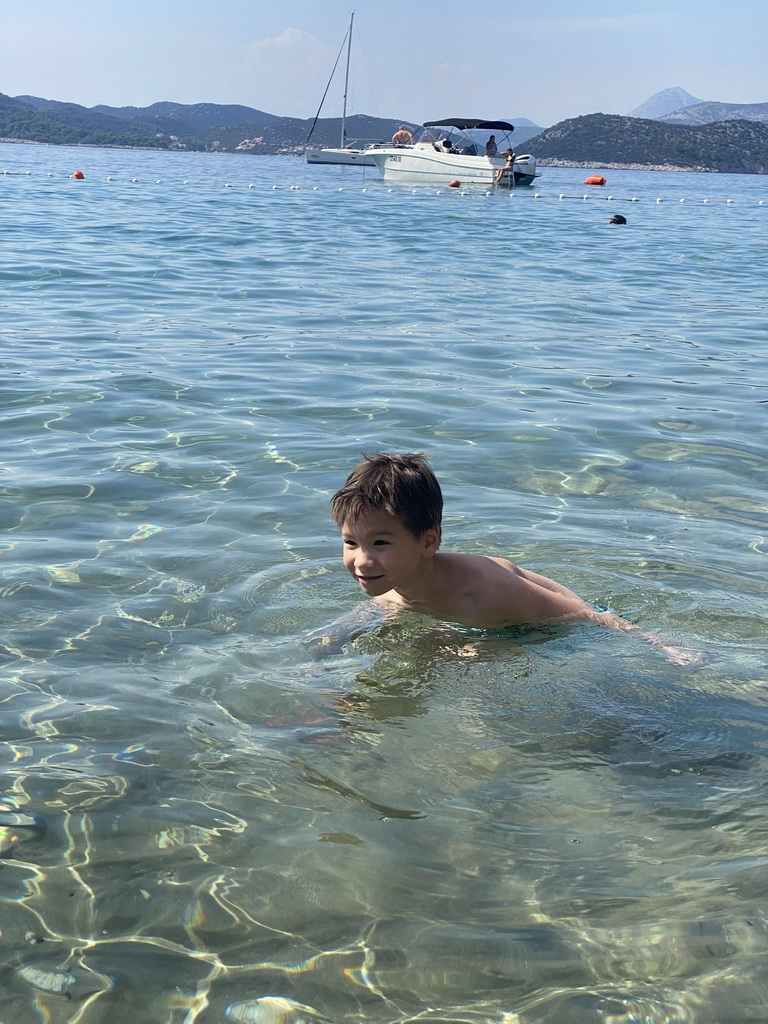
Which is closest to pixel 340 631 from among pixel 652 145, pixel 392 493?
pixel 392 493

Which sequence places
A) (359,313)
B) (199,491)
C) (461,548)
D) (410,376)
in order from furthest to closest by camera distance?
1. (359,313)
2. (410,376)
3. (199,491)
4. (461,548)

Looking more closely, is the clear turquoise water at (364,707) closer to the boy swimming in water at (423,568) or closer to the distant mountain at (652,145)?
the boy swimming in water at (423,568)

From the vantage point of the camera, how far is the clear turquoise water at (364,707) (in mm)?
2342

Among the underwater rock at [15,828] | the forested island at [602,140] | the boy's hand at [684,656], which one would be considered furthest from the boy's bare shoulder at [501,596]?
the forested island at [602,140]

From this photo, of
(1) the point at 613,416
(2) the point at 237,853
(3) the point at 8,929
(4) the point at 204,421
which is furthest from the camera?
(1) the point at 613,416

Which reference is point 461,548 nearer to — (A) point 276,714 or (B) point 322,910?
(A) point 276,714

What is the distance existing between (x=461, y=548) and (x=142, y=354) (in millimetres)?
4931

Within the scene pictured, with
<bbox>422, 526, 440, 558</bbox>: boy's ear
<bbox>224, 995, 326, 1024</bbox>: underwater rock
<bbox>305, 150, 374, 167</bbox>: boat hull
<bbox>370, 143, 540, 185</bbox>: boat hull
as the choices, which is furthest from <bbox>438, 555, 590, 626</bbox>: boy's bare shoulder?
<bbox>305, 150, 374, 167</bbox>: boat hull

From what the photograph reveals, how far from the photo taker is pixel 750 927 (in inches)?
95.4

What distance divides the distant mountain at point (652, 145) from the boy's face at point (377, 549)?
12110cm

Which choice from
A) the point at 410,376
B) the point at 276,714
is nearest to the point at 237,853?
the point at 276,714

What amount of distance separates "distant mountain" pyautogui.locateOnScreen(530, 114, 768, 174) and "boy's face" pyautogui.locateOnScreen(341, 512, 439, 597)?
12110 centimetres

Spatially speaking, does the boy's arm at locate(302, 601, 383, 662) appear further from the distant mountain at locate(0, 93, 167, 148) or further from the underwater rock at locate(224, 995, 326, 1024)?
the distant mountain at locate(0, 93, 167, 148)

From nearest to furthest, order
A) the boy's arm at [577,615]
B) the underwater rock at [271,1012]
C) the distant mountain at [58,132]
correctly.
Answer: the underwater rock at [271,1012], the boy's arm at [577,615], the distant mountain at [58,132]
